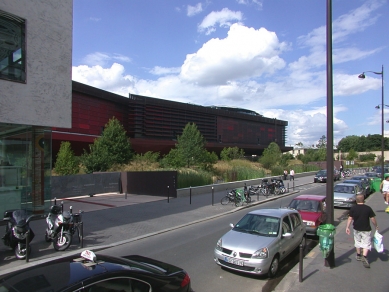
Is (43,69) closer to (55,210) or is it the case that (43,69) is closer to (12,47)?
(12,47)

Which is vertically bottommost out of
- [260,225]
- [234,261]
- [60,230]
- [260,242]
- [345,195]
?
[345,195]

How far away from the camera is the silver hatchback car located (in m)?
6.72

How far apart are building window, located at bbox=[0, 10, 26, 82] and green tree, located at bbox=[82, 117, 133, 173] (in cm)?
2118

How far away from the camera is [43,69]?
511 inches

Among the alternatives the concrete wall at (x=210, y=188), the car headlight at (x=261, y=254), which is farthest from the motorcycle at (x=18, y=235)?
the concrete wall at (x=210, y=188)

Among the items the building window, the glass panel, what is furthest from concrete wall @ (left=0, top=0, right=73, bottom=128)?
the glass panel

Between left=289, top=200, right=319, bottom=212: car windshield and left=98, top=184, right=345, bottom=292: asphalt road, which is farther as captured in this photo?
left=289, top=200, right=319, bottom=212: car windshield

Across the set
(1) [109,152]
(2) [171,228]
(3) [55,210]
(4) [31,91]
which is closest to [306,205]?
(2) [171,228]

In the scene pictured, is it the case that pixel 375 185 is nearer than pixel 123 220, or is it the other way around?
pixel 123 220

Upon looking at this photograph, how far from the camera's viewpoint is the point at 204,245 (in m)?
9.66

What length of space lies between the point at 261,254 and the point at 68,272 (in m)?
4.49

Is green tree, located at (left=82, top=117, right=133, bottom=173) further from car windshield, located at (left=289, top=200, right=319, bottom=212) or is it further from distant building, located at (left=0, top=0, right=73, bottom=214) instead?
car windshield, located at (left=289, top=200, right=319, bottom=212)

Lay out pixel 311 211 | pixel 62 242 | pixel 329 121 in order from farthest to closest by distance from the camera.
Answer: pixel 311 211, pixel 62 242, pixel 329 121

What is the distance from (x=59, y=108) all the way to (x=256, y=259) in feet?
34.6
